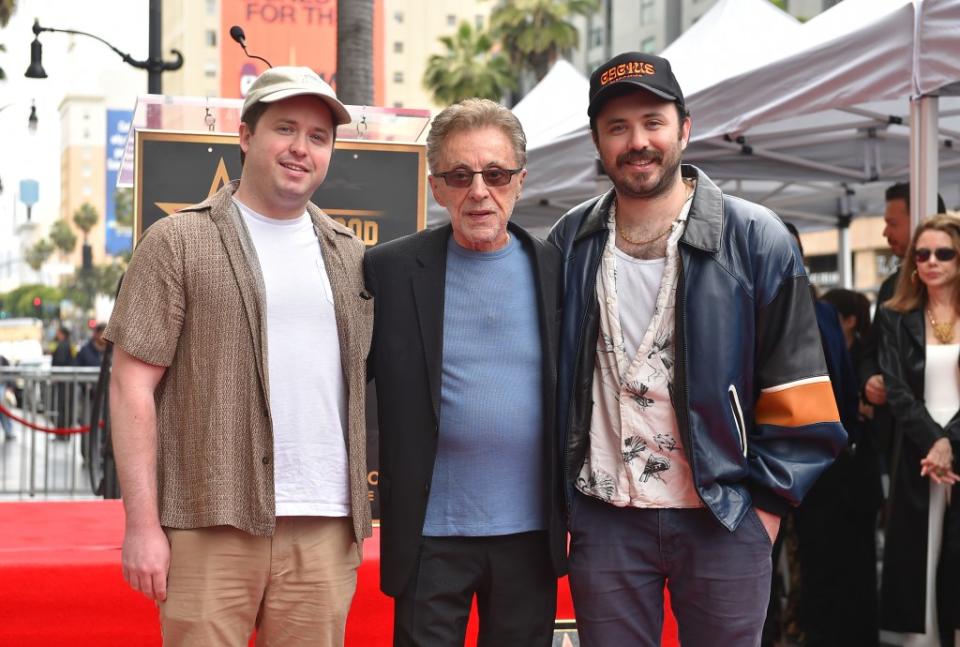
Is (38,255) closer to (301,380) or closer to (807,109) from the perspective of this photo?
(807,109)

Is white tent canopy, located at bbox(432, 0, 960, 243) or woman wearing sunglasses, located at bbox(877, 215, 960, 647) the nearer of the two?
white tent canopy, located at bbox(432, 0, 960, 243)

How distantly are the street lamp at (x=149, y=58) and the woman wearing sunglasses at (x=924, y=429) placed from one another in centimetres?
982

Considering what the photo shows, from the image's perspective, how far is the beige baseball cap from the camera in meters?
2.89

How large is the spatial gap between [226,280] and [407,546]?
819mm

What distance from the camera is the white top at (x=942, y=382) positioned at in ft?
17.0

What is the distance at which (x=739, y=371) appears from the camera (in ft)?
10.0

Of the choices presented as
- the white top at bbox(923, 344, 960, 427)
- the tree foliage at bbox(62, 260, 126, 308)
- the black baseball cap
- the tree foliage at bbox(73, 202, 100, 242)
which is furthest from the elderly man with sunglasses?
the tree foliage at bbox(73, 202, 100, 242)

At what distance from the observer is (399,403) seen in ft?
9.99

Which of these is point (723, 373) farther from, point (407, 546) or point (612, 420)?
point (407, 546)

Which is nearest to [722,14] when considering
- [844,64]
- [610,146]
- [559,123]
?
[559,123]

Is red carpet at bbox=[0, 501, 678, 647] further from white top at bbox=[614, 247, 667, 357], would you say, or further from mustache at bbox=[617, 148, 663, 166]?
mustache at bbox=[617, 148, 663, 166]

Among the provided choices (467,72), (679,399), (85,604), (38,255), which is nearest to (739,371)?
(679,399)

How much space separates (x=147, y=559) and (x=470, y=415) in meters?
0.86

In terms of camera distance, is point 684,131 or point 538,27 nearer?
point 684,131
